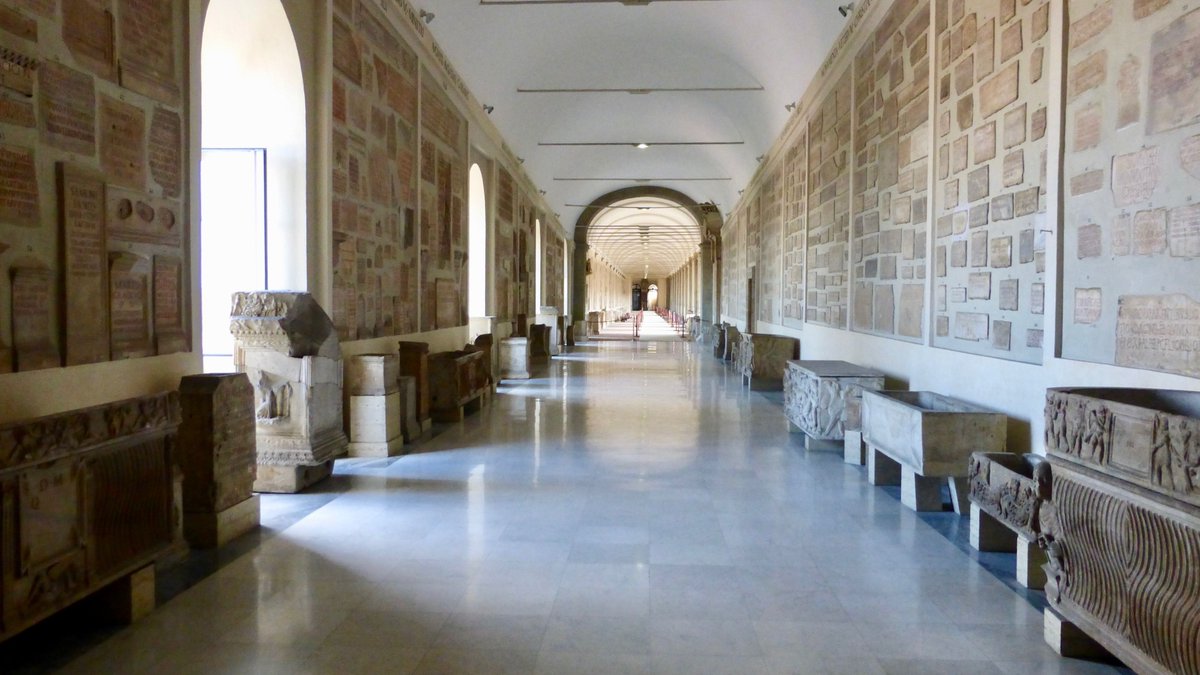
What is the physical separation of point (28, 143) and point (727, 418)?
7.91m

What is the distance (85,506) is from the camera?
10.7ft

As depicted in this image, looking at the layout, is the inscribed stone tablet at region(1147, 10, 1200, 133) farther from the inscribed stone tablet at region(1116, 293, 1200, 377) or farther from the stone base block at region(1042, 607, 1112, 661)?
the stone base block at region(1042, 607, 1112, 661)

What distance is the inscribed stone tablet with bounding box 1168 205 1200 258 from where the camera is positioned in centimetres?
338

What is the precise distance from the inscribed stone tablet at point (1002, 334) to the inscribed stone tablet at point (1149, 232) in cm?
140

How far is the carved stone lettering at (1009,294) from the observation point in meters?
5.11

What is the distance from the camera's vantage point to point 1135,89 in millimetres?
3807

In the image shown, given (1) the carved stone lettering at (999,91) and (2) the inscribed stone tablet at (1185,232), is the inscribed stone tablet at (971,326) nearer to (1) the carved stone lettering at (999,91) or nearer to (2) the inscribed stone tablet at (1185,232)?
(1) the carved stone lettering at (999,91)

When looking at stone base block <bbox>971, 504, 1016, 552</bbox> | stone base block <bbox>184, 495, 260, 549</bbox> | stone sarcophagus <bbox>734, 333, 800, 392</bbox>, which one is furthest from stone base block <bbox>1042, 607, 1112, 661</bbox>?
stone sarcophagus <bbox>734, 333, 800, 392</bbox>

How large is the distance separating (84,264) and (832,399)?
605cm

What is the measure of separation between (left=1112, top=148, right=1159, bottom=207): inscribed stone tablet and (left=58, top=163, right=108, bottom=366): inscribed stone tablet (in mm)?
5228

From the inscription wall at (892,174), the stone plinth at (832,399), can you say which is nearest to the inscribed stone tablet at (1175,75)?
the inscription wall at (892,174)

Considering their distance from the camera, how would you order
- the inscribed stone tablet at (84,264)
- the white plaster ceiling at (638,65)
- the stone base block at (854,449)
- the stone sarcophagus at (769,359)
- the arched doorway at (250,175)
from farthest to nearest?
the stone sarcophagus at (769,359) < the white plaster ceiling at (638,65) < the stone base block at (854,449) < the arched doorway at (250,175) < the inscribed stone tablet at (84,264)

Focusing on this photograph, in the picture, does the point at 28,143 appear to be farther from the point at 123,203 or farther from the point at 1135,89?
the point at 1135,89

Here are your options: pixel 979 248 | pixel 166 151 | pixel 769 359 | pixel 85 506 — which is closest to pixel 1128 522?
pixel 979 248
